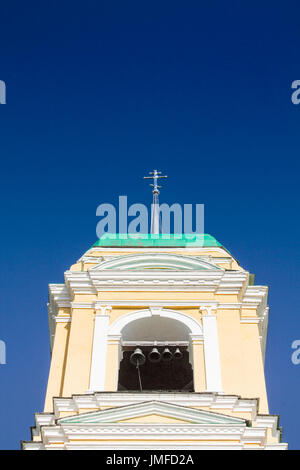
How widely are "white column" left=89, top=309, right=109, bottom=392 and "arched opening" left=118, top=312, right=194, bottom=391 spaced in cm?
53

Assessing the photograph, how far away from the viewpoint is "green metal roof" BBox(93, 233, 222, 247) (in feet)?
83.6

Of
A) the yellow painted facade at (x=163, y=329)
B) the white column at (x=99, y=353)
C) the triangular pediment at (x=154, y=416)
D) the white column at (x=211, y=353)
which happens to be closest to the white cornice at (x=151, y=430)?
the triangular pediment at (x=154, y=416)

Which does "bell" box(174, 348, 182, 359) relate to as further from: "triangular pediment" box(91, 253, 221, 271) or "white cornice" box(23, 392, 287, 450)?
"white cornice" box(23, 392, 287, 450)

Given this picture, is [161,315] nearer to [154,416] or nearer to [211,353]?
[211,353]

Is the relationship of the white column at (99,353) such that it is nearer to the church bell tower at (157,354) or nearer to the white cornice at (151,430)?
the church bell tower at (157,354)

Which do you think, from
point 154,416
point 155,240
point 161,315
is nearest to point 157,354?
point 161,315

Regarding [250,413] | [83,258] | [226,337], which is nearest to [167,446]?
[250,413]

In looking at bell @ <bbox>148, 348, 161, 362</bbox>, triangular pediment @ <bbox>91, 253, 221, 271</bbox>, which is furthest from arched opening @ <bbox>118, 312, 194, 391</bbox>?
triangular pediment @ <bbox>91, 253, 221, 271</bbox>

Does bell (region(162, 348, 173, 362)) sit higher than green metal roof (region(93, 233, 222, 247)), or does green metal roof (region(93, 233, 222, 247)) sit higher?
green metal roof (region(93, 233, 222, 247))

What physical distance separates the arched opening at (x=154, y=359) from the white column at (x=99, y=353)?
20.9 inches

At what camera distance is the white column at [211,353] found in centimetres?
1987

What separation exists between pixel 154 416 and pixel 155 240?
824cm
